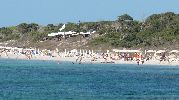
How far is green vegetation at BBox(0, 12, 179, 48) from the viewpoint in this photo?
295 feet

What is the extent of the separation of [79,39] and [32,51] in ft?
33.0

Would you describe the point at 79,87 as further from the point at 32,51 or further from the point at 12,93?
the point at 32,51

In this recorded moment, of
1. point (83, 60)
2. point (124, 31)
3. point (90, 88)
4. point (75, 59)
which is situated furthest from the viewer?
point (124, 31)

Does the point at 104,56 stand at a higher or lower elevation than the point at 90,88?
higher

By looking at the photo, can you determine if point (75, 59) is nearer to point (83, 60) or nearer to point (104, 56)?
point (83, 60)

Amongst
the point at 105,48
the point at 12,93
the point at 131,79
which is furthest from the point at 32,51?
the point at 12,93

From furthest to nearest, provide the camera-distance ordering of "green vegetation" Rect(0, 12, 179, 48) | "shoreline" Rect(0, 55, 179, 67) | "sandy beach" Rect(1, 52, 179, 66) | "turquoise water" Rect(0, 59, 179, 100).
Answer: "green vegetation" Rect(0, 12, 179, 48)
"sandy beach" Rect(1, 52, 179, 66)
"shoreline" Rect(0, 55, 179, 67)
"turquoise water" Rect(0, 59, 179, 100)

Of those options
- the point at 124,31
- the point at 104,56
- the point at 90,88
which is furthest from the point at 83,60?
the point at 90,88

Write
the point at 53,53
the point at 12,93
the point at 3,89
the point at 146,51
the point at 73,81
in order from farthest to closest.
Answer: the point at 53,53, the point at 146,51, the point at 73,81, the point at 3,89, the point at 12,93

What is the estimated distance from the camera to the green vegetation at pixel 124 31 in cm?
8988

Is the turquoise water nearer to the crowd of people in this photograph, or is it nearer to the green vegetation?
the crowd of people

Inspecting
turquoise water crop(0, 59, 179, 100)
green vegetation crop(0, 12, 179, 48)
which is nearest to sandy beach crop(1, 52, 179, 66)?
green vegetation crop(0, 12, 179, 48)

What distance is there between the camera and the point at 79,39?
324ft

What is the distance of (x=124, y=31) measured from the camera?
102m
